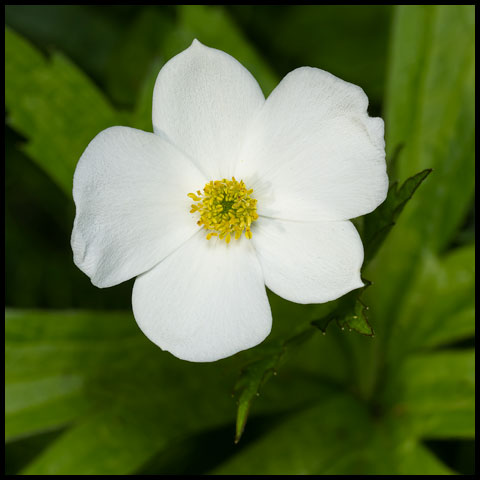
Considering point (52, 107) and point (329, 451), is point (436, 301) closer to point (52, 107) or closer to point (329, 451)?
point (329, 451)

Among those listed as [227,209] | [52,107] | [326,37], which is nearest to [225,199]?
[227,209]

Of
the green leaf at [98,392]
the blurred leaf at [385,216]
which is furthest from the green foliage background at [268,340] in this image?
the blurred leaf at [385,216]

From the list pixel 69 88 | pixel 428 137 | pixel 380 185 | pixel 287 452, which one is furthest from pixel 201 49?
pixel 287 452

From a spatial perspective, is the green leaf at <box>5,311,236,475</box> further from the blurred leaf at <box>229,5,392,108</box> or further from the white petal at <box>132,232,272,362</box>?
the blurred leaf at <box>229,5,392,108</box>

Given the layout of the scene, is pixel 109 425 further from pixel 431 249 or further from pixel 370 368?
pixel 431 249

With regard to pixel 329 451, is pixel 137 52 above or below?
above

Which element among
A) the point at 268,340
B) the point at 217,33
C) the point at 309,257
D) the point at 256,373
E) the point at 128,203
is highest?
the point at 217,33
